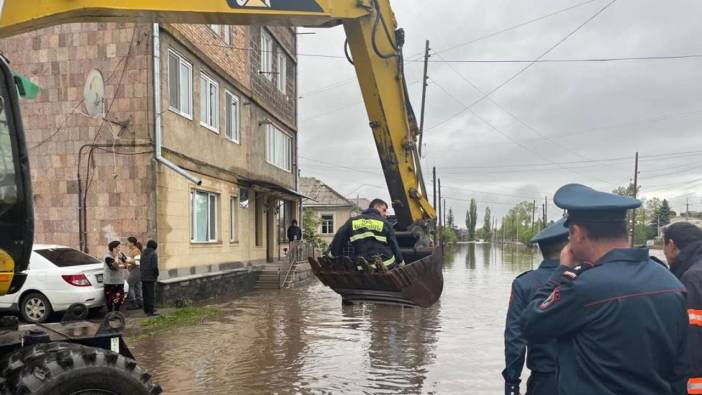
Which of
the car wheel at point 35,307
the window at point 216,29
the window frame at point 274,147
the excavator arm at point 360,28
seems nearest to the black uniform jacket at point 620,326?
the excavator arm at point 360,28

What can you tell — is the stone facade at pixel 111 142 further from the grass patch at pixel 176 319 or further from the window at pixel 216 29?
the window at pixel 216 29

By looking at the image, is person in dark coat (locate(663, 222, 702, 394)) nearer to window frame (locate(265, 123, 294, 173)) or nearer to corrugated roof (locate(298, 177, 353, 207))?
window frame (locate(265, 123, 294, 173))

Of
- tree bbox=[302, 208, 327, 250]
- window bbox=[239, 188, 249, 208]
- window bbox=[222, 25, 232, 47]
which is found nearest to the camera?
window bbox=[222, 25, 232, 47]

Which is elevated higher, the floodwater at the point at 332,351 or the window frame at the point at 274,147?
the window frame at the point at 274,147

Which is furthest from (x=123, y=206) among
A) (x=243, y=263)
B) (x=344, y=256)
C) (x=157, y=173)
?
(x=344, y=256)

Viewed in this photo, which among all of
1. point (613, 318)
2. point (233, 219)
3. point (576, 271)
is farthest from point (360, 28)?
point (233, 219)

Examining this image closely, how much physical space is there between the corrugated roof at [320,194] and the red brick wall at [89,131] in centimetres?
3216

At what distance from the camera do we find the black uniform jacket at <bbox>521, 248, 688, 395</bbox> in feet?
7.56

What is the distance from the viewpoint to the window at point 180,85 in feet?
46.1

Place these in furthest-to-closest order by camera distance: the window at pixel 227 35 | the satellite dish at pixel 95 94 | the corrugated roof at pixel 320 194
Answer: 1. the corrugated roof at pixel 320 194
2. the window at pixel 227 35
3. the satellite dish at pixel 95 94

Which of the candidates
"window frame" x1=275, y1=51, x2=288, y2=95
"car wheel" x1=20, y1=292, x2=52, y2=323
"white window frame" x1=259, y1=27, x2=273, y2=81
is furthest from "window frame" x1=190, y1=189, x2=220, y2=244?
"window frame" x1=275, y1=51, x2=288, y2=95

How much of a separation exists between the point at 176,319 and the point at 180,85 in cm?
612

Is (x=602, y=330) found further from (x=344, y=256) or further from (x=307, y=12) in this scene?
(x=344, y=256)

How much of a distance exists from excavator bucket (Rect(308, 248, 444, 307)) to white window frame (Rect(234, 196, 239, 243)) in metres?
10.6
